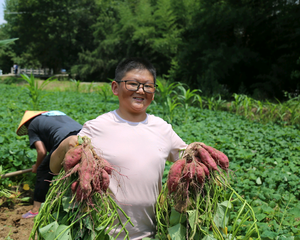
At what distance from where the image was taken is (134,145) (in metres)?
1.30

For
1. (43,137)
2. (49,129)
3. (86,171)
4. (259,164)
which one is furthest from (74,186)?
(259,164)

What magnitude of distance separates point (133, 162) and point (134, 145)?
3.5 inches

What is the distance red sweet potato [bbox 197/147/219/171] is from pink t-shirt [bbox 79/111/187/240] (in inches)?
10.3

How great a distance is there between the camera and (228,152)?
345cm

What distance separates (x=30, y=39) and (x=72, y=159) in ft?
106

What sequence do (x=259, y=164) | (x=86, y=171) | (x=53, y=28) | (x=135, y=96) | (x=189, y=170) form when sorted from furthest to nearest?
(x=53, y=28), (x=259, y=164), (x=135, y=96), (x=189, y=170), (x=86, y=171)

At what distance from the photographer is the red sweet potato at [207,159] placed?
1.15m

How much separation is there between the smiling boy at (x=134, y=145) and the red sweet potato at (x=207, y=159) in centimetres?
26

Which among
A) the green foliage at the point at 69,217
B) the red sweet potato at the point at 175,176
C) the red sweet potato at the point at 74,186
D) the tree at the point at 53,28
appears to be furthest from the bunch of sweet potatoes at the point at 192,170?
the tree at the point at 53,28

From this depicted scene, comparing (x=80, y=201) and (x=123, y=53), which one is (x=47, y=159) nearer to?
(x=80, y=201)

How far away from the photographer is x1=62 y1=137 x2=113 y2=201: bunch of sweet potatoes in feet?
3.26

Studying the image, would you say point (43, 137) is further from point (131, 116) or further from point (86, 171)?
point (86, 171)

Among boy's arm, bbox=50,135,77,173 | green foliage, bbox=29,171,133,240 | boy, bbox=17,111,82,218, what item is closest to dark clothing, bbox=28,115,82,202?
boy, bbox=17,111,82,218

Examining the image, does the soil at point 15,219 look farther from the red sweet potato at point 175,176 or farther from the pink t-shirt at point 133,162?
the red sweet potato at point 175,176
